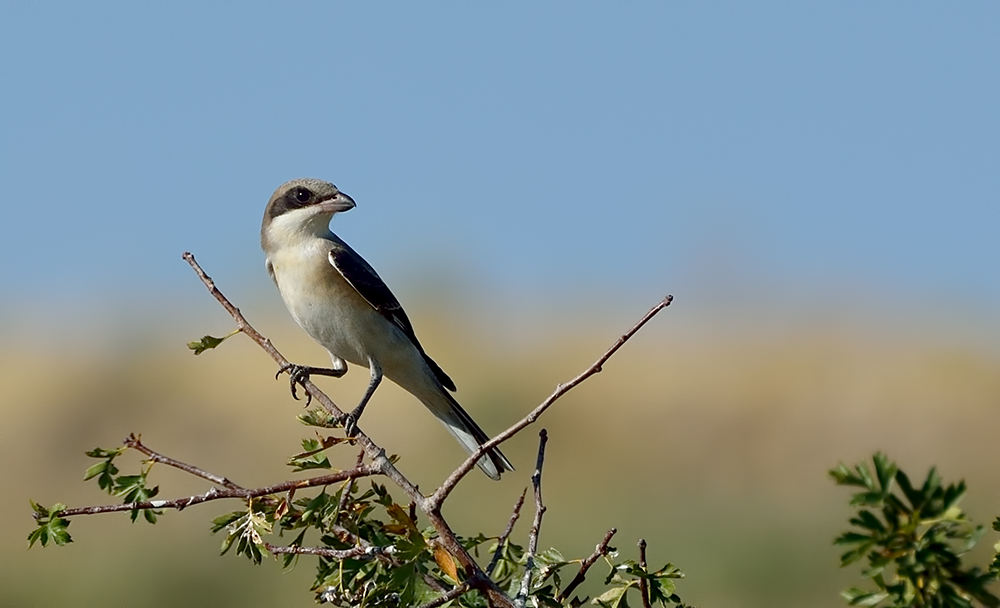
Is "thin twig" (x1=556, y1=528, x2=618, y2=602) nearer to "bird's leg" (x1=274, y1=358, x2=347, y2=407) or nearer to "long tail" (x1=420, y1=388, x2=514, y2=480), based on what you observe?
"bird's leg" (x1=274, y1=358, x2=347, y2=407)

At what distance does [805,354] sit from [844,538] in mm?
16650

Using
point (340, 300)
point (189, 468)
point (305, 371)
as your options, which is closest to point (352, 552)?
point (189, 468)

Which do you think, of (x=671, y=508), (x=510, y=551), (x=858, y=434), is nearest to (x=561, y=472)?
(x=671, y=508)

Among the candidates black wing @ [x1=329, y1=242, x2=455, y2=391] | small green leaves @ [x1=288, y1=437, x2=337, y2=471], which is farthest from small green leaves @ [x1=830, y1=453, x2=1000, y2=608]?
black wing @ [x1=329, y1=242, x2=455, y2=391]

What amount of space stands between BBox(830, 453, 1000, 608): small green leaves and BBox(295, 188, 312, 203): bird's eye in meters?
4.60

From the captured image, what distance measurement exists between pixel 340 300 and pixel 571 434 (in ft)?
37.5

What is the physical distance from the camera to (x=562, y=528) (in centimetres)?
1459

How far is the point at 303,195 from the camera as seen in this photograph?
6.12m

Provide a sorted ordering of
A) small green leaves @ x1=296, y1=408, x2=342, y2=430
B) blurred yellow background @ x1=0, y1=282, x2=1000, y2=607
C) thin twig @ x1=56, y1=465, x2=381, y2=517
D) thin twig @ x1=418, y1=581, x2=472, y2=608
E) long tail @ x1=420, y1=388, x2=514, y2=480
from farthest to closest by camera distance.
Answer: blurred yellow background @ x1=0, y1=282, x2=1000, y2=607
long tail @ x1=420, y1=388, x2=514, y2=480
small green leaves @ x1=296, y1=408, x2=342, y2=430
thin twig @ x1=56, y1=465, x2=381, y2=517
thin twig @ x1=418, y1=581, x2=472, y2=608

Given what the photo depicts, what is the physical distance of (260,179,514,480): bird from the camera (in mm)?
5922

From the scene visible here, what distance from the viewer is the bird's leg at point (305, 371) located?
4.65 metres

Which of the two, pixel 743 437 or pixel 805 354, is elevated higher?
pixel 805 354

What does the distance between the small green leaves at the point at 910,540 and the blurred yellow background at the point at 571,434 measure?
10217mm

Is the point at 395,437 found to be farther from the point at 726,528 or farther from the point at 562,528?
the point at 726,528
